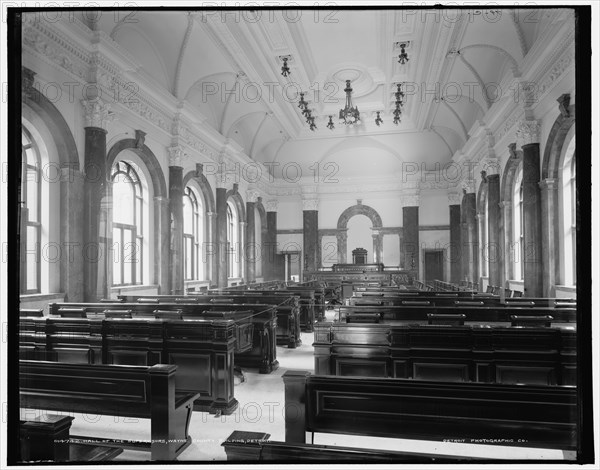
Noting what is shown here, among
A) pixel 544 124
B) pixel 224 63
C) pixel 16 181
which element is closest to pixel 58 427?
pixel 16 181

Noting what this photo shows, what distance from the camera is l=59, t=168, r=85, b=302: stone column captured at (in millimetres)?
6828

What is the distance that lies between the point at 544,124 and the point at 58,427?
9418mm

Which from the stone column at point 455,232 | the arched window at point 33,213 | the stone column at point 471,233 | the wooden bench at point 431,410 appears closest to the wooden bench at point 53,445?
the wooden bench at point 431,410

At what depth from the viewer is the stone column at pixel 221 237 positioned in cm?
1150

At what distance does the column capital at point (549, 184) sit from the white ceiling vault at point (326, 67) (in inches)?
77.0

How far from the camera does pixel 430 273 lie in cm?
1852

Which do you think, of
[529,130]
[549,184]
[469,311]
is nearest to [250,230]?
[529,130]

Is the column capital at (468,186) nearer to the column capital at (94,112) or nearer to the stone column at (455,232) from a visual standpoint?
the stone column at (455,232)

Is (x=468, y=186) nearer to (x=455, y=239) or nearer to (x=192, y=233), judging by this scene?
(x=455, y=239)

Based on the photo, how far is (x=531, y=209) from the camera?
852 centimetres

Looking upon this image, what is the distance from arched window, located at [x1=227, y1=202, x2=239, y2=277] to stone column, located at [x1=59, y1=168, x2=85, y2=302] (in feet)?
17.3

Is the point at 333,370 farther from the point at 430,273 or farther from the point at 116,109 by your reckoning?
the point at 430,273

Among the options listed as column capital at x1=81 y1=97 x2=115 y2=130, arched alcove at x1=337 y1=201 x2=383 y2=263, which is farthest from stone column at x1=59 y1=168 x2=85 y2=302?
arched alcove at x1=337 y1=201 x2=383 y2=263

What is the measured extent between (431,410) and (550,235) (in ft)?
23.2
